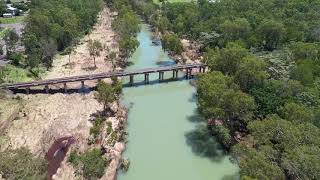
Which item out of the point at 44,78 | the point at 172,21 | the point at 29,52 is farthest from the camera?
the point at 172,21

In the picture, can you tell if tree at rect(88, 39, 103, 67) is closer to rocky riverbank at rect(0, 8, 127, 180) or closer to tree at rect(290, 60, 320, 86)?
rocky riverbank at rect(0, 8, 127, 180)

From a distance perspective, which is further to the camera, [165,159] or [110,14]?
[110,14]

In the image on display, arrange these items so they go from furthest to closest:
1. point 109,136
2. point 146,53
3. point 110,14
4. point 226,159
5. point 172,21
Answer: point 110,14, point 172,21, point 146,53, point 109,136, point 226,159

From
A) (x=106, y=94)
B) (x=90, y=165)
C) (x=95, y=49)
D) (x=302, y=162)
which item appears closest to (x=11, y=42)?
(x=95, y=49)

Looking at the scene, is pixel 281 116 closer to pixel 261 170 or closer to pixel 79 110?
pixel 261 170

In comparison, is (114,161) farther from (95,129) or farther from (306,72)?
(306,72)

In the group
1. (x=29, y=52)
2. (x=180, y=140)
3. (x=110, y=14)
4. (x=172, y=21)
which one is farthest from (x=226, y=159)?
(x=110, y=14)

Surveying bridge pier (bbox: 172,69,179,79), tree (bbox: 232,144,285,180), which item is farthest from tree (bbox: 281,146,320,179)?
bridge pier (bbox: 172,69,179,79)
